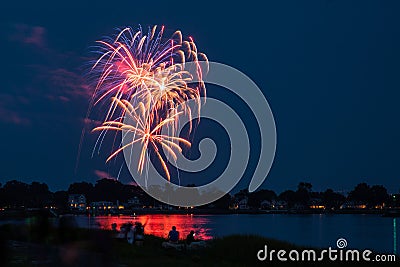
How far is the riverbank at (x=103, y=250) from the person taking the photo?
48.2 feet

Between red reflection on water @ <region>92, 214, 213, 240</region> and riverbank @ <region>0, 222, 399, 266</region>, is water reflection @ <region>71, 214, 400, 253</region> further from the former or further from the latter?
riverbank @ <region>0, 222, 399, 266</region>

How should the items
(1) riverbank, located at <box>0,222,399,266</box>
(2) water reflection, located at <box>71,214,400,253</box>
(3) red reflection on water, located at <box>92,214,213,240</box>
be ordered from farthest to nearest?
(2) water reflection, located at <box>71,214,400,253</box>, (3) red reflection on water, located at <box>92,214,213,240</box>, (1) riverbank, located at <box>0,222,399,266</box>

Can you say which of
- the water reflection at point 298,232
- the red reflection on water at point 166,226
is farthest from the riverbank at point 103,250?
the water reflection at point 298,232

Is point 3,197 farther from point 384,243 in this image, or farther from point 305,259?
point 305,259

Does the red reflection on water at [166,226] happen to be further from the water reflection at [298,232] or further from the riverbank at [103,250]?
the riverbank at [103,250]

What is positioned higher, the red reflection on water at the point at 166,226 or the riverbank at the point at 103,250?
the riverbank at the point at 103,250

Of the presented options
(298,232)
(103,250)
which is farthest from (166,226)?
(103,250)

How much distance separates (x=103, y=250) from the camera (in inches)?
584

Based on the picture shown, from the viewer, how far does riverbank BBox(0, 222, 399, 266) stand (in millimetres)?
14695

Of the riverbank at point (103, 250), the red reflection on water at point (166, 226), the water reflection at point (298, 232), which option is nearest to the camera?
the riverbank at point (103, 250)

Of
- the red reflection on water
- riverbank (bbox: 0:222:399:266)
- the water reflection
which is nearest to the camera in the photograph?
riverbank (bbox: 0:222:399:266)

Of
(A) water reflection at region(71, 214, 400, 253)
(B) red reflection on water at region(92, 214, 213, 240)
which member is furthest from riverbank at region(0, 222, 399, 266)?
(A) water reflection at region(71, 214, 400, 253)

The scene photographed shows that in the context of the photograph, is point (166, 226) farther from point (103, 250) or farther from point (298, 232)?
point (103, 250)

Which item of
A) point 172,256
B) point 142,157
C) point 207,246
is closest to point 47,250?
point 172,256
